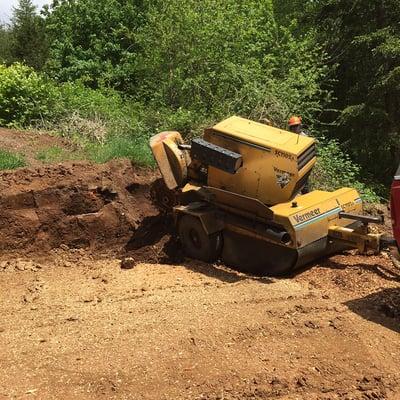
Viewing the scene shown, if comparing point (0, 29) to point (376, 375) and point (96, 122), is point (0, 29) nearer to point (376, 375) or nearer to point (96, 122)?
point (96, 122)

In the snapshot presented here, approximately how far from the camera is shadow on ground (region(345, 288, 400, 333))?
5555 mm

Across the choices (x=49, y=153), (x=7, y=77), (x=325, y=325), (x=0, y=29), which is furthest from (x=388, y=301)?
(x=0, y=29)

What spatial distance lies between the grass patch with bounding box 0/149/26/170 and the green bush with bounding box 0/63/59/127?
2318 mm

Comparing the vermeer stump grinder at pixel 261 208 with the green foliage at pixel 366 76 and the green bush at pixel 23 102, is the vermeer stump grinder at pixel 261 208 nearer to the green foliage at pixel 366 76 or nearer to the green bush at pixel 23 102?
the green bush at pixel 23 102

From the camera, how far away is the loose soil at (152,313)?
4.51 m

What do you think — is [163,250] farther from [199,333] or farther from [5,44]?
[5,44]

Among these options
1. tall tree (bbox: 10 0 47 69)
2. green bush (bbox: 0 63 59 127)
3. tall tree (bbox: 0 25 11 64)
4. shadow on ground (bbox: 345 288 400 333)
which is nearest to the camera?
shadow on ground (bbox: 345 288 400 333)

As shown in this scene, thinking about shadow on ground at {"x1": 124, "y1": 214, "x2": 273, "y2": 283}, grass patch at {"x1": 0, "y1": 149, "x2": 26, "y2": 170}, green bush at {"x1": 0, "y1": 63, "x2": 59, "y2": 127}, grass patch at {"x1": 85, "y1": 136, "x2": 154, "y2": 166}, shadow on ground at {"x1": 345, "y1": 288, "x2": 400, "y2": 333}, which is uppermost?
green bush at {"x1": 0, "y1": 63, "x2": 59, "y2": 127}

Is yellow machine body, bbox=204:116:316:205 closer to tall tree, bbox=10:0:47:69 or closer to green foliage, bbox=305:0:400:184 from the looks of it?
green foliage, bbox=305:0:400:184

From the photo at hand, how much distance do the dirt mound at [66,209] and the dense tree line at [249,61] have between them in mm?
2895

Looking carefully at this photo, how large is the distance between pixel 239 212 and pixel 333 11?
10467 millimetres

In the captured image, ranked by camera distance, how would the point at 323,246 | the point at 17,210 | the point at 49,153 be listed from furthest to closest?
1. the point at 49,153
2. the point at 17,210
3. the point at 323,246

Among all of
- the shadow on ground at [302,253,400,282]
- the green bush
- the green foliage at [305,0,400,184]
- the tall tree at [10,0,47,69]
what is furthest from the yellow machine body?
the tall tree at [10,0,47,69]

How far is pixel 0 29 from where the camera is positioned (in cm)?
4809
